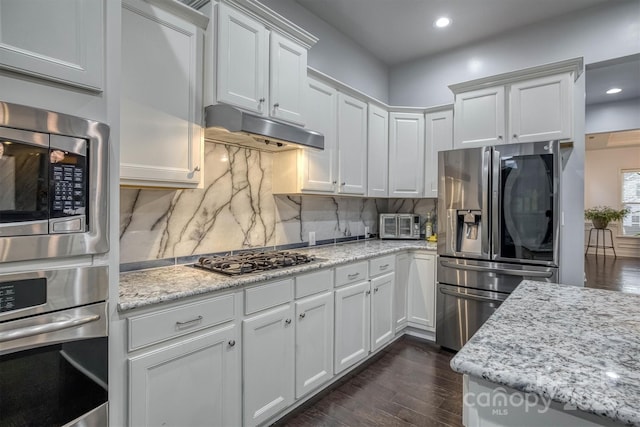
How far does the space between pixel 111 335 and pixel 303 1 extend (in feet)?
9.92

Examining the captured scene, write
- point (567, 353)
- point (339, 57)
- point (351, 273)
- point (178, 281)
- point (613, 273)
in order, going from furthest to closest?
point (613, 273)
point (339, 57)
point (351, 273)
point (178, 281)
point (567, 353)

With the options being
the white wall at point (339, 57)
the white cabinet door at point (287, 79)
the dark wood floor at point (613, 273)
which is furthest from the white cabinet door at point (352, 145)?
the dark wood floor at point (613, 273)

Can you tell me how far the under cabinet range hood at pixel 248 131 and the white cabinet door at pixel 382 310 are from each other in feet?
4.43

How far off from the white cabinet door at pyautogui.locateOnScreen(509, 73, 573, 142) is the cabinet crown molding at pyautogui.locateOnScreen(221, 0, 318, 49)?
194 centimetres

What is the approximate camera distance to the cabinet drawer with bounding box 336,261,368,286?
8.18ft

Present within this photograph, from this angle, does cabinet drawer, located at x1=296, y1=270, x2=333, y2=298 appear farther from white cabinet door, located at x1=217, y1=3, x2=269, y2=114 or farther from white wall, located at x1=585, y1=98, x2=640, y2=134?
white wall, located at x1=585, y1=98, x2=640, y2=134

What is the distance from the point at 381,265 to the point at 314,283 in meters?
0.92

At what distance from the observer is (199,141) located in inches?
77.7

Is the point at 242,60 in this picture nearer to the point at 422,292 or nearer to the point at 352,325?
the point at 352,325

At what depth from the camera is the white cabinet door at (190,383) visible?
1424 millimetres

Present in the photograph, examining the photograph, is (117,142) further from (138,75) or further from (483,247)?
(483,247)

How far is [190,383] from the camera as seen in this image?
158cm

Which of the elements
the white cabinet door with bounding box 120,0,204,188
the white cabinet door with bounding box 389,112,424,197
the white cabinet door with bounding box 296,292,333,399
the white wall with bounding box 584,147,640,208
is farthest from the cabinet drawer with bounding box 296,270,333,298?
the white wall with bounding box 584,147,640,208

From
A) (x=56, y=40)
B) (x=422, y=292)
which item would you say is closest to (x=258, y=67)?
(x=56, y=40)
